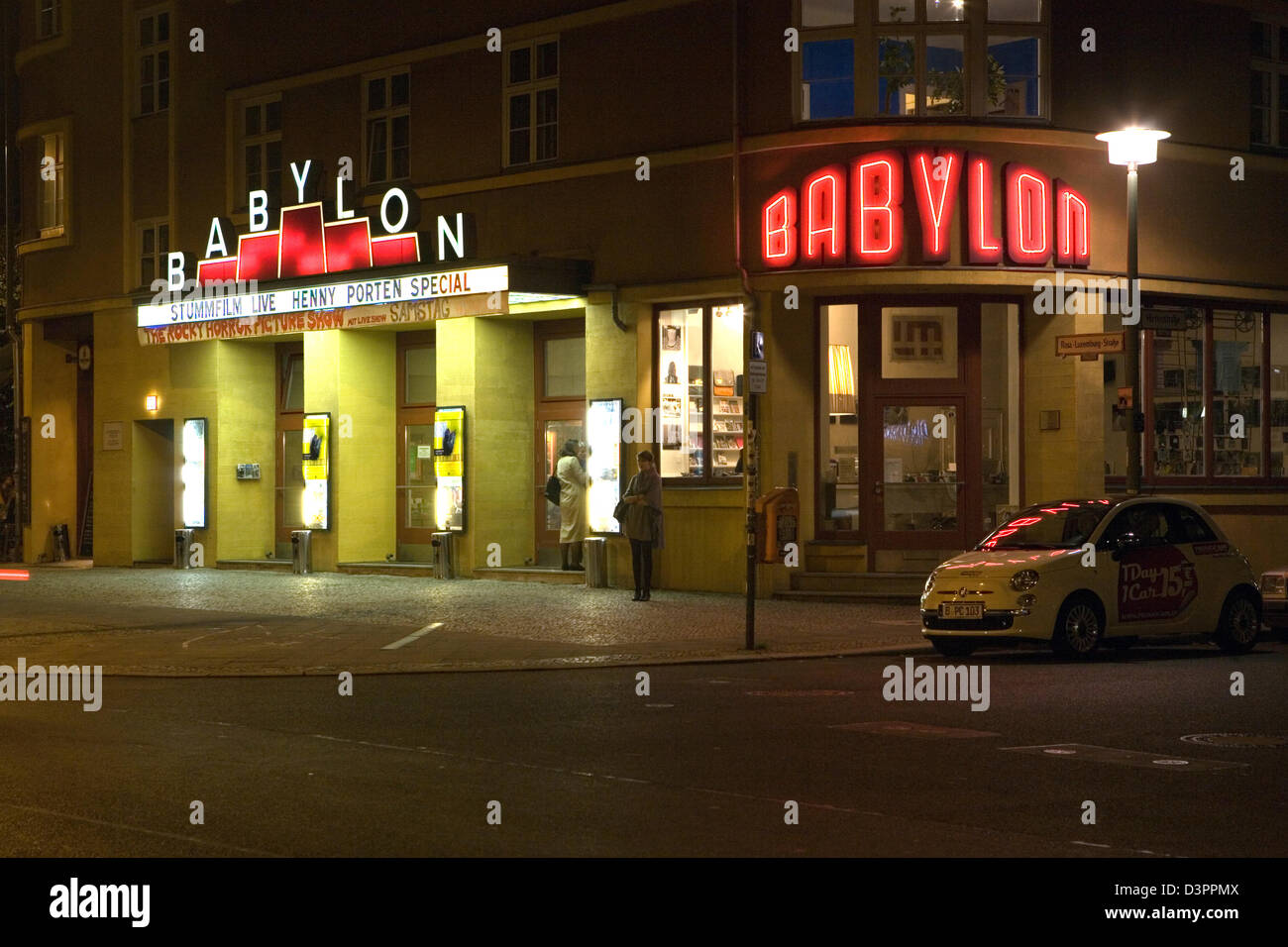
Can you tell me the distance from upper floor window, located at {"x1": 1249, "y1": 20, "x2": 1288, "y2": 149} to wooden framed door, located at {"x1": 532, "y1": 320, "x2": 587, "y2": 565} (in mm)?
10691

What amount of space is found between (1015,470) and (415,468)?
10.7 metres

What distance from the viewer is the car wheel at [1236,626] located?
17641 mm

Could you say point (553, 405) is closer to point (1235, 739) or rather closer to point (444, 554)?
point (444, 554)

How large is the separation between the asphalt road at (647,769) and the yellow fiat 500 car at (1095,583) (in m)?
0.90

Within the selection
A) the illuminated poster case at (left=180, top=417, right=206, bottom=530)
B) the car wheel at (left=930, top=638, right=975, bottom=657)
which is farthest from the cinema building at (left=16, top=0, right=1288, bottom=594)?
the car wheel at (left=930, top=638, right=975, bottom=657)

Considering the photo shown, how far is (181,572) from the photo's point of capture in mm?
30328

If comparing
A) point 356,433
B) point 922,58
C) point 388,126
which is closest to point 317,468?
point 356,433

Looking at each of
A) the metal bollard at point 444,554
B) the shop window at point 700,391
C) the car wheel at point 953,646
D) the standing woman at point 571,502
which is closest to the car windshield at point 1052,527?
the car wheel at point 953,646

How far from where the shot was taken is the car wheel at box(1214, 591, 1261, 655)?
1764 cm

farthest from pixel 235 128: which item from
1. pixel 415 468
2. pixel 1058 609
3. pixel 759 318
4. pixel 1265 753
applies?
pixel 1265 753

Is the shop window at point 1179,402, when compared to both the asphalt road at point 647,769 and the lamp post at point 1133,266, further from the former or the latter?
the asphalt road at point 647,769

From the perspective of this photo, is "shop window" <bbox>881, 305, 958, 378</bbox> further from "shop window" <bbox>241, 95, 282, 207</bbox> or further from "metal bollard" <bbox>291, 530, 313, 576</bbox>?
"shop window" <bbox>241, 95, 282, 207</bbox>

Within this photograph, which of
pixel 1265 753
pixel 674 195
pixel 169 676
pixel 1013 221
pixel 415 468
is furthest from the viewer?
pixel 415 468

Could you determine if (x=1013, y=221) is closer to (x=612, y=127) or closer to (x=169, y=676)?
(x=612, y=127)
